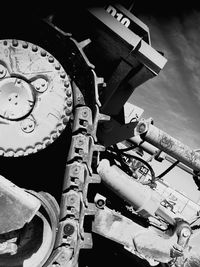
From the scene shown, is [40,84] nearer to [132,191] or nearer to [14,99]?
[14,99]

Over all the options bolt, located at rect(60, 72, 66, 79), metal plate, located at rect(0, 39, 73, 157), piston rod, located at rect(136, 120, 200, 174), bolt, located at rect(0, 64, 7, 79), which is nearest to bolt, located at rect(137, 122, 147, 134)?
piston rod, located at rect(136, 120, 200, 174)

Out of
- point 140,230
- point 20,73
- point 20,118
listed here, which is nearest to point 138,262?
point 140,230

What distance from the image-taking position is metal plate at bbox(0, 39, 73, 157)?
2.48m

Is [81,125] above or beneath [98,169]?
above

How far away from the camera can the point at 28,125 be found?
2.51m

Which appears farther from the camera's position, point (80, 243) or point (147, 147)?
point (147, 147)

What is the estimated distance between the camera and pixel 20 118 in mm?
2506

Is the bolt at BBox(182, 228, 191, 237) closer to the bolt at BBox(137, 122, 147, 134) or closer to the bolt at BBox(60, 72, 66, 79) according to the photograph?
the bolt at BBox(137, 122, 147, 134)

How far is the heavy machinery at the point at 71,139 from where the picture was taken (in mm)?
2461

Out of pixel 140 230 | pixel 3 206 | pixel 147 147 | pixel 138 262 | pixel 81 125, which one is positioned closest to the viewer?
pixel 3 206

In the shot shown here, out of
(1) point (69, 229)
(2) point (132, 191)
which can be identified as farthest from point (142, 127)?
(1) point (69, 229)

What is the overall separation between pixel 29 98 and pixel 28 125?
0.23 metres

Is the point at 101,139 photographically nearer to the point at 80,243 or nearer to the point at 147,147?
the point at 80,243

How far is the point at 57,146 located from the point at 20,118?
874mm
